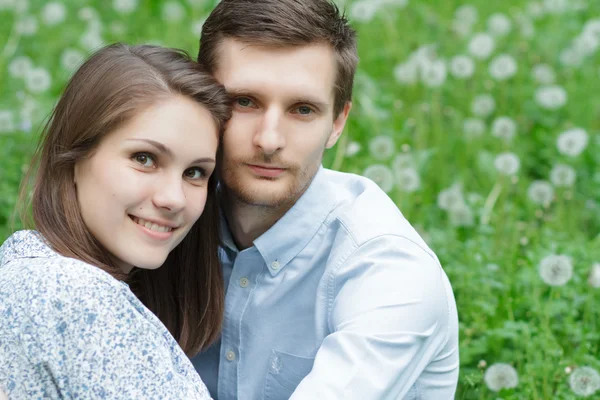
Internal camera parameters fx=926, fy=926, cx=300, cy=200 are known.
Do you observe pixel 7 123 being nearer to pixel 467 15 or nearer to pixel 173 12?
pixel 173 12

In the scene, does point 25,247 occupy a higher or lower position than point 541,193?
higher

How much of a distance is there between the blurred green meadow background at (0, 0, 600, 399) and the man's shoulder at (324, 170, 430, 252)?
514 millimetres

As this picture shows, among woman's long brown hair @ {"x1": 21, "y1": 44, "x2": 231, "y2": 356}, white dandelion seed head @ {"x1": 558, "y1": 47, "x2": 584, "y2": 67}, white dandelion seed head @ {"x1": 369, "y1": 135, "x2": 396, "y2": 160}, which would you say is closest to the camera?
woman's long brown hair @ {"x1": 21, "y1": 44, "x2": 231, "y2": 356}

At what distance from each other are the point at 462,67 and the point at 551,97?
435 mm

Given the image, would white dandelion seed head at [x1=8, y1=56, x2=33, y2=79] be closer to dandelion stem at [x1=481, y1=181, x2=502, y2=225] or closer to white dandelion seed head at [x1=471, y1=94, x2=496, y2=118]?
white dandelion seed head at [x1=471, y1=94, x2=496, y2=118]

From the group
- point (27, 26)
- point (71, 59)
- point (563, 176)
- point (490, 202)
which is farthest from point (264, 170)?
point (27, 26)

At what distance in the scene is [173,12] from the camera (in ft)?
15.3

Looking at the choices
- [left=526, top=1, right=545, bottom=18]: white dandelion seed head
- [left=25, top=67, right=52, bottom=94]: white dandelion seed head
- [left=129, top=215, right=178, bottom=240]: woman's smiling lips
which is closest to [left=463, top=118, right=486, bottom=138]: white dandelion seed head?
[left=526, top=1, right=545, bottom=18]: white dandelion seed head

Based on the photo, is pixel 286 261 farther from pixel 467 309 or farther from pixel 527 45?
pixel 527 45

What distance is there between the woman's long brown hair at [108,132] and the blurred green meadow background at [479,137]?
0.72 metres

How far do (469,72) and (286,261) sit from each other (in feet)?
7.57

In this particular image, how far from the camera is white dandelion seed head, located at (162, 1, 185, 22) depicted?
465 cm

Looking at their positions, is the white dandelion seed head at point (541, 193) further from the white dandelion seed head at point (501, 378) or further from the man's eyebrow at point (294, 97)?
the man's eyebrow at point (294, 97)

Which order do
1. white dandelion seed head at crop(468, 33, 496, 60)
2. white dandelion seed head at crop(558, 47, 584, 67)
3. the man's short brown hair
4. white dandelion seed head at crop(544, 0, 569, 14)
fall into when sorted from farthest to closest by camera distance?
1. white dandelion seed head at crop(544, 0, 569, 14)
2. white dandelion seed head at crop(558, 47, 584, 67)
3. white dandelion seed head at crop(468, 33, 496, 60)
4. the man's short brown hair
